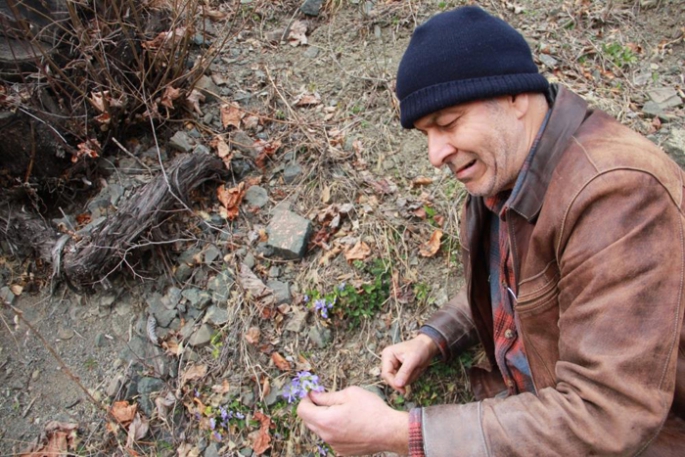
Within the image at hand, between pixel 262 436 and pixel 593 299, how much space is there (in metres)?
2.18

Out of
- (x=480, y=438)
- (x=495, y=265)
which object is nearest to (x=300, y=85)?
(x=495, y=265)

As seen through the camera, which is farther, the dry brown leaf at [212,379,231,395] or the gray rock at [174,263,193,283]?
the gray rock at [174,263,193,283]

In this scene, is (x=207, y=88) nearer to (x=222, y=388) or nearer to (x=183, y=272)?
(x=183, y=272)

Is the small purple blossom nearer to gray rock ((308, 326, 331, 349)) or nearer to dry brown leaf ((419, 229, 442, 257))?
gray rock ((308, 326, 331, 349))

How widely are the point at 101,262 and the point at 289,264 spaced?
1.24m

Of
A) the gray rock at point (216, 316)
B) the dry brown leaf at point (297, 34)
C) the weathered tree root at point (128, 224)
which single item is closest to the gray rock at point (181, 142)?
the weathered tree root at point (128, 224)

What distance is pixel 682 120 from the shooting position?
4.34 m

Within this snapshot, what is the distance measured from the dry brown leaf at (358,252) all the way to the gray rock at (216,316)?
2.92 feet

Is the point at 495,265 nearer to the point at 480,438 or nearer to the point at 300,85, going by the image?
the point at 480,438

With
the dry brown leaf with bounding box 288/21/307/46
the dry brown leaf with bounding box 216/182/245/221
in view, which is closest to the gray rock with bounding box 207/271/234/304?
the dry brown leaf with bounding box 216/182/245/221

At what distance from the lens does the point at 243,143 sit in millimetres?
4270

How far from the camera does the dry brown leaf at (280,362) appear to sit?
135 inches

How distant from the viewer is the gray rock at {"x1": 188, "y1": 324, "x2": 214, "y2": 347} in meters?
3.57

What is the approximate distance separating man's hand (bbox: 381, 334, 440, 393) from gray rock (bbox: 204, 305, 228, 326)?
Result: 117cm
